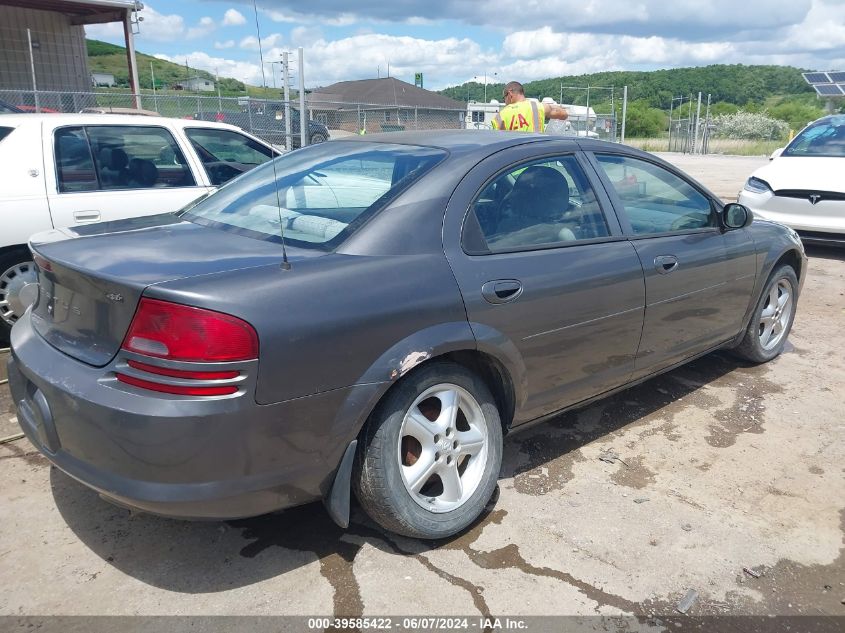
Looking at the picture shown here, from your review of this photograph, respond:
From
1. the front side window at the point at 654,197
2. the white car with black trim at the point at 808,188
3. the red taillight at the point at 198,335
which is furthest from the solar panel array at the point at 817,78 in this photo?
the red taillight at the point at 198,335

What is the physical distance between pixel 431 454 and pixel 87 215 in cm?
357

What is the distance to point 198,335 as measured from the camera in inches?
87.1

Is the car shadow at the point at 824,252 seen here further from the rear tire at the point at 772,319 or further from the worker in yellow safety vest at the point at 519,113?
the rear tire at the point at 772,319

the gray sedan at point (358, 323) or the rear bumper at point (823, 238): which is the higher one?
the gray sedan at point (358, 323)

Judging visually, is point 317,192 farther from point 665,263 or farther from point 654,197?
point 654,197

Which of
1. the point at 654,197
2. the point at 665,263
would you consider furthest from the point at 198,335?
the point at 654,197

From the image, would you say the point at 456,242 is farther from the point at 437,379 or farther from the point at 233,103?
the point at 233,103

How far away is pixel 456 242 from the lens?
112 inches

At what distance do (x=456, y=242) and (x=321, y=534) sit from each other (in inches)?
51.5

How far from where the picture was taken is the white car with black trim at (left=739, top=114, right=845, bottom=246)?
323 inches

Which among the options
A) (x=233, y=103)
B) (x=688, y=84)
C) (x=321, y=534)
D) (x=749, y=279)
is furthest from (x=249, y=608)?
(x=688, y=84)

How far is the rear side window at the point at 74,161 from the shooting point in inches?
201

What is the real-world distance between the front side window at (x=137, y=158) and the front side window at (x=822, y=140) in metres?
7.84

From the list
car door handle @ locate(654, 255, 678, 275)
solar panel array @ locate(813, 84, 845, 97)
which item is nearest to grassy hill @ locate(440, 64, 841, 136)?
solar panel array @ locate(813, 84, 845, 97)
